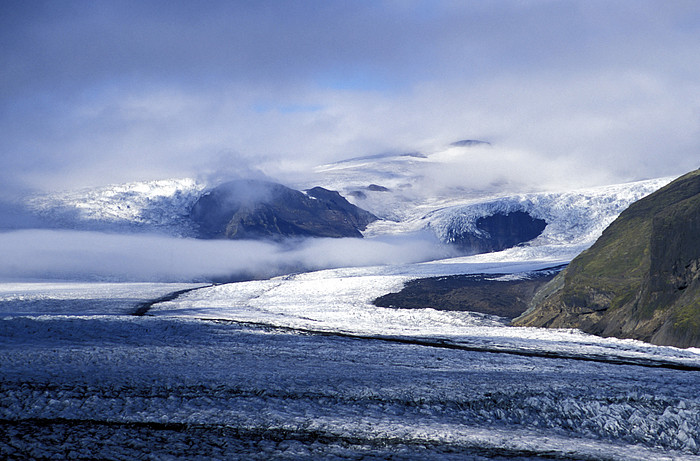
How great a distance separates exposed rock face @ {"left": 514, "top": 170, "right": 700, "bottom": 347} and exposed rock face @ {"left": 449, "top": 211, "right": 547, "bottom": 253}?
9571 cm

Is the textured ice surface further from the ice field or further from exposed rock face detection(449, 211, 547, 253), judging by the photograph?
exposed rock face detection(449, 211, 547, 253)

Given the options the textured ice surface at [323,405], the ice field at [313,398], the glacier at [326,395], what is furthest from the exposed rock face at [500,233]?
the textured ice surface at [323,405]

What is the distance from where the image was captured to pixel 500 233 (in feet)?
494

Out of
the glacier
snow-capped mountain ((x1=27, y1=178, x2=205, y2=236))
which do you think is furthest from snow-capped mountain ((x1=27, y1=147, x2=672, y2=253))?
the glacier

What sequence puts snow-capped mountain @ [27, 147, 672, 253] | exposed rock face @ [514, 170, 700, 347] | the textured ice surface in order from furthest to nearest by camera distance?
snow-capped mountain @ [27, 147, 672, 253]
exposed rock face @ [514, 170, 700, 347]
the textured ice surface

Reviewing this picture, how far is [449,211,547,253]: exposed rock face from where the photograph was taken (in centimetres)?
14075

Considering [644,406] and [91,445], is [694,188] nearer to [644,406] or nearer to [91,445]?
[644,406]

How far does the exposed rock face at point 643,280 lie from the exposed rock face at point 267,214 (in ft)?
375

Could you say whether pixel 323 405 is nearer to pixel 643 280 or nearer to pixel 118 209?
pixel 643 280

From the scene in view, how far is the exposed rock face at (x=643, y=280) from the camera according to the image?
2362cm

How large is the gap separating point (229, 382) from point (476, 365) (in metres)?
5.97

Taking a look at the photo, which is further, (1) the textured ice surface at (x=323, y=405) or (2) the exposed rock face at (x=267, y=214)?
(2) the exposed rock face at (x=267, y=214)

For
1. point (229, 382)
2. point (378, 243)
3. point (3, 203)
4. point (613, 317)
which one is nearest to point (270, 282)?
point (613, 317)

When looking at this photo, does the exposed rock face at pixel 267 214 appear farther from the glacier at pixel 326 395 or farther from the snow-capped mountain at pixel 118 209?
the glacier at pixel 326 395
